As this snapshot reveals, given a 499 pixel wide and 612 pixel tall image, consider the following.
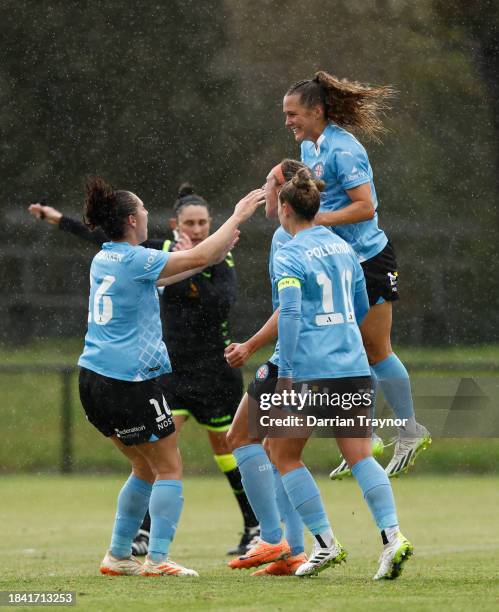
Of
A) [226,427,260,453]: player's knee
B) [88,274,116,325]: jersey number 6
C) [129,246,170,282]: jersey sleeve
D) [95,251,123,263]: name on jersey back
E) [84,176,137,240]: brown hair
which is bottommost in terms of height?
[226,427,260,453]: player's knee

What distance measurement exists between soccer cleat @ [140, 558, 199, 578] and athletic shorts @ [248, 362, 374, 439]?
691 mm

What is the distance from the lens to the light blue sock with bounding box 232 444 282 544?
20.2 feet

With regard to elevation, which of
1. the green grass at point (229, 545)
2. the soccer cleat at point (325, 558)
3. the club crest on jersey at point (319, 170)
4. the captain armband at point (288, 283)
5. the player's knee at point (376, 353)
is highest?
the club crest on jersey at point (319, 170)

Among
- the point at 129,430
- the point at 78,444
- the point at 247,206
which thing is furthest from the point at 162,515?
the point at 78,444

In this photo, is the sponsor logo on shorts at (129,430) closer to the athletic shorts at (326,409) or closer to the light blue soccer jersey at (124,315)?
the light blue soccer jersey at (124,315)

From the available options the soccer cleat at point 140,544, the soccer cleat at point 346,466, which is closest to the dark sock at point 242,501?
the soccer cleat at point 140,544

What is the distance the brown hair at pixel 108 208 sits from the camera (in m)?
5.91

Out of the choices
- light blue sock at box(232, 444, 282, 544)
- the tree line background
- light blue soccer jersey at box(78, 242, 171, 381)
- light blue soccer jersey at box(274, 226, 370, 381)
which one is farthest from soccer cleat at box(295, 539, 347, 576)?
the tree line background

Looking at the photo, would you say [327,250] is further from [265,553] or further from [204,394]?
[204,394]

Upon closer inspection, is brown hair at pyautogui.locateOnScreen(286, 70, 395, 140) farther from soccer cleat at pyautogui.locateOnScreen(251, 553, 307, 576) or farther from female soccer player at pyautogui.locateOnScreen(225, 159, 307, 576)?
soccer cleat at pyautogui.locateOnScreen(251, 553, 307, 576)

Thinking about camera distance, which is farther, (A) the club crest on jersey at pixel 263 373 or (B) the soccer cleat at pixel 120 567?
(B) the soccer cleat at pixel 120 567

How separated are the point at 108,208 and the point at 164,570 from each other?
1495mm

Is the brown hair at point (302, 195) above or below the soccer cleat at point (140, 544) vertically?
above

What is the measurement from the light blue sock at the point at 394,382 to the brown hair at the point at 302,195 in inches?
42.5
